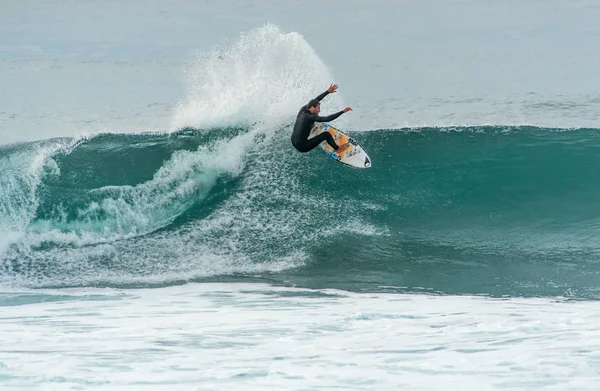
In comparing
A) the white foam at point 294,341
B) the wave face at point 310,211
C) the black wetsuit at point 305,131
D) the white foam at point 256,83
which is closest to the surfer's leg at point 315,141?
the black wetsuit at point 305,131

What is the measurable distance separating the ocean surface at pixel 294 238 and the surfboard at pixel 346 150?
30cm

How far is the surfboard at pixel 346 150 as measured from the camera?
1223 cm

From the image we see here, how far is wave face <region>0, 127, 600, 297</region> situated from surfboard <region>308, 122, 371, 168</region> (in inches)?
11.1

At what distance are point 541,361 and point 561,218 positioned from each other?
6.02m

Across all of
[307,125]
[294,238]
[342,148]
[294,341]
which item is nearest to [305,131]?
[307,125]

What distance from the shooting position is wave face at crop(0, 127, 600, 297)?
10.6 m

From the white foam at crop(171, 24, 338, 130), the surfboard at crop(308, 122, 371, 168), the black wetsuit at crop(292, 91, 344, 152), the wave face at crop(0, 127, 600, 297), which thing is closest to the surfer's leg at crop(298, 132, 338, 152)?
the black wetsuit at crop(292, 91, 344, 152)

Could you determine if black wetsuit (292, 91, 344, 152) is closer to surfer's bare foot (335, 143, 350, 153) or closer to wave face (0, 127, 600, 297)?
surfer's bare foot (335, 143, 350, 153)

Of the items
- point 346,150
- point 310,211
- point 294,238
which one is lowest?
point 294,238

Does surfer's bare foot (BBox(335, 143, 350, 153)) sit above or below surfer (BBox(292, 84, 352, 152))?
below

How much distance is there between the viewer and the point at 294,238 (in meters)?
11.2

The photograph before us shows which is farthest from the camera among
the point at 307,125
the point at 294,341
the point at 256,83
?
the point at 256,83

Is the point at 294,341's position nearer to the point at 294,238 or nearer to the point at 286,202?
the point at 294,238

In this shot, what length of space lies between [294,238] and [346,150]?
2.03 m
